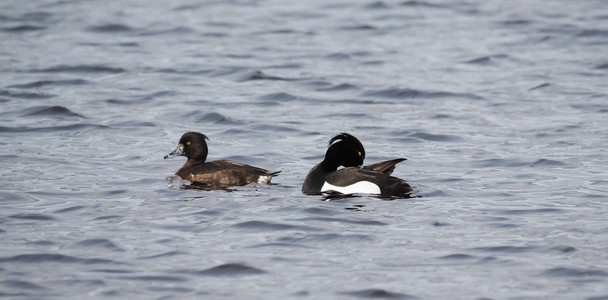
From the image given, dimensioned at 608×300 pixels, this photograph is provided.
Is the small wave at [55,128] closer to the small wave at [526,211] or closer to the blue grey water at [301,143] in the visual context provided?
the blue grey water at [301,143]

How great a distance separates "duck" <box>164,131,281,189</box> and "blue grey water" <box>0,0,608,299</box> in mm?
189

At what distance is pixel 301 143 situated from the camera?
15344 mm

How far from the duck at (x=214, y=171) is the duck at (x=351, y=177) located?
59 cm

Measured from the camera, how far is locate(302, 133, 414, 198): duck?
11.5m

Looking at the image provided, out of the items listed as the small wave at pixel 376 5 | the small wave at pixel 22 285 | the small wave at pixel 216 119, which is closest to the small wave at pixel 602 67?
the small wave at pixel 216 119

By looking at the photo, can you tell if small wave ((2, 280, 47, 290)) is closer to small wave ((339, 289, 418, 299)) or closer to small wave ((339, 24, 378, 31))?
small wave ((339, 289, 418, 299))

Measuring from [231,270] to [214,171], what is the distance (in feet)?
11.2

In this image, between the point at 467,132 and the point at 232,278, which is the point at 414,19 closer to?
the point at 467,132

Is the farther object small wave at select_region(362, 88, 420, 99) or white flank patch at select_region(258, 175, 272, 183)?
small wave at select_region(362, 88, 420, 99)

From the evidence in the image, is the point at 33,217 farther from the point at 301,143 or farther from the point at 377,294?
the point at 301,143

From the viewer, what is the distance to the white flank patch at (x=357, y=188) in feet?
38.0

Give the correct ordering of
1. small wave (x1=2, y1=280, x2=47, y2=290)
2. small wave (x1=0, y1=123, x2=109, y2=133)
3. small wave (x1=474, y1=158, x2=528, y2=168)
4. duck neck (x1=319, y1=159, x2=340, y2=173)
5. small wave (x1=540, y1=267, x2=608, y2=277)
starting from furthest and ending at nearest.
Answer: small wave (x1=0, y1=123, x2=109, y2=133) → small wave (x1=474, y1=158, x2=528, y2=168) → duck neck (x1=319, y1=159, x2=340, y2=173) → small wave (x1=540, y1=267, x2=608, y2=277) → small wave (x1=2, y1=280, x2=47, y2=290)

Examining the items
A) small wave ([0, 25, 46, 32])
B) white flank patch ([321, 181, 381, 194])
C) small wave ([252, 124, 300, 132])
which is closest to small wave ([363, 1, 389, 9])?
small wave ([0, 25, 46, 32])

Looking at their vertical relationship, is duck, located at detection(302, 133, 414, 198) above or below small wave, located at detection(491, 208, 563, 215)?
above
